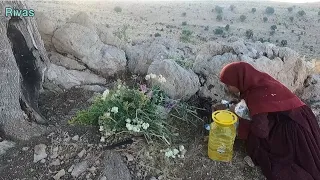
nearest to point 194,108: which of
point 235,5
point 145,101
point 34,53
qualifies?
point 145,101

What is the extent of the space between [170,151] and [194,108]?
90cm

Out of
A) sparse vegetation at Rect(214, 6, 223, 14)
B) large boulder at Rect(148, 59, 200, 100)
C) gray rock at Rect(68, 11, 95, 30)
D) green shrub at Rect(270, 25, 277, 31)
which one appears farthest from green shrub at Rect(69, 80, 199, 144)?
sparse vegetation at Rect(214, 6, 223, 14)

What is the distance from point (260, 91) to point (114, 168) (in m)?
1.53

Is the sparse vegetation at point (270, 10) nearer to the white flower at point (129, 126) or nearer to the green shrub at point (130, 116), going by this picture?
the green shrub at point (130, 116)

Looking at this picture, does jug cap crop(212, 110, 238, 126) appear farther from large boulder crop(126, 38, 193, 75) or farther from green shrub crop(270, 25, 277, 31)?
green shrub crop(270, 25, 277, 31)

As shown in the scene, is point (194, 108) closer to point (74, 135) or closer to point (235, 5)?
point (74, 135)

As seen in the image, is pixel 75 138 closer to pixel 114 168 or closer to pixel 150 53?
pixel 114 168

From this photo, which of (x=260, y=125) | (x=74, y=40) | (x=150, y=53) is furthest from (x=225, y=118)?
(x=74, y=40)

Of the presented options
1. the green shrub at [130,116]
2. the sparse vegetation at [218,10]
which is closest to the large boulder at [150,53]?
the green shrub at [130,116]

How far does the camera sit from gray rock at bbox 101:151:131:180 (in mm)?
3271

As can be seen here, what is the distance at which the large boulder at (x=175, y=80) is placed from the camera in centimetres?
419

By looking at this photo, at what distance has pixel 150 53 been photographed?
204 inches

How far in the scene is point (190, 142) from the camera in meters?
3.74

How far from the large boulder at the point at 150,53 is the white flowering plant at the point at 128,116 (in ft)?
4.38
